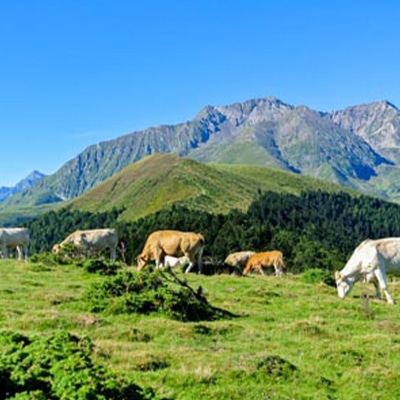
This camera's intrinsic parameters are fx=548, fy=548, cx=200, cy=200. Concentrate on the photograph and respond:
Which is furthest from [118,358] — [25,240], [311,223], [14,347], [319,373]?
[311,223]

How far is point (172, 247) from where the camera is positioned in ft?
94.8

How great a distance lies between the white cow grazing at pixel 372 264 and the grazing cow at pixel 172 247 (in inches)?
343

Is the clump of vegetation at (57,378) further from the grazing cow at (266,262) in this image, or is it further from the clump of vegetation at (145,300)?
the grazing cow at (266,262)

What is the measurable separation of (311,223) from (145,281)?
168 meters

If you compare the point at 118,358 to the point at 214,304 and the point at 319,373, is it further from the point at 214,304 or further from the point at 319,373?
the point at 214,304

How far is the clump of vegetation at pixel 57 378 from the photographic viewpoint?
730 centimetres

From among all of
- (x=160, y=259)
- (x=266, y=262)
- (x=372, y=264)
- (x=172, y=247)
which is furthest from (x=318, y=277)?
(x=266, y=262)

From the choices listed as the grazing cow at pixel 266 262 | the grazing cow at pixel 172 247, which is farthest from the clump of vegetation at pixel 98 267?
the grazing cow at pixel 266 262

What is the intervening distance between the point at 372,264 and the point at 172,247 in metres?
10.9

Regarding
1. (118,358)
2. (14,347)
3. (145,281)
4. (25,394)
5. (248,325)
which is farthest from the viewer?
(145,281)

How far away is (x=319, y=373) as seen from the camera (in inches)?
459

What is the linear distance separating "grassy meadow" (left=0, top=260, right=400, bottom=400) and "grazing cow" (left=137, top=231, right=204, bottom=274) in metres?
6.12

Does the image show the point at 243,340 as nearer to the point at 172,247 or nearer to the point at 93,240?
the point at 172,247

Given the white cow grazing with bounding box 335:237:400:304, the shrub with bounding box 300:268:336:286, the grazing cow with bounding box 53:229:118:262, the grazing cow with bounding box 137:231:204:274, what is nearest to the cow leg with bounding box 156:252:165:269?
the grazing cow with bounding box 137:231:204:274
